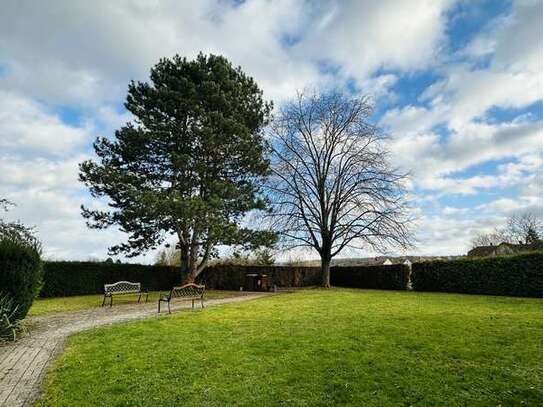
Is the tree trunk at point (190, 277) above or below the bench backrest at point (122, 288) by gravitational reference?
above

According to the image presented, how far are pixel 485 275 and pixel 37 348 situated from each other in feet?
62.4

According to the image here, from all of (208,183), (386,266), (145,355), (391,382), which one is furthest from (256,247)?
(391,382)

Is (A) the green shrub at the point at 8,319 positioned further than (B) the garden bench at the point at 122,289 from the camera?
No

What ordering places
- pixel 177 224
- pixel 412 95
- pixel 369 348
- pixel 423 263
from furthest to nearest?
pixel 423 263 < pixel 177 224 < pixel 412 95 < pixel 369 348

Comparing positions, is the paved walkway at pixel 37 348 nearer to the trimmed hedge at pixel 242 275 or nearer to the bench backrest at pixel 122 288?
the bench backrest at pixel 122 288

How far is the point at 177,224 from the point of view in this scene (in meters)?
19.9

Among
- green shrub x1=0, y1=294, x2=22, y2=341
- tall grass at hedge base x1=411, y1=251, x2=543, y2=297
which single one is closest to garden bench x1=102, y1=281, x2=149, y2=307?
green shrub x1=0, y1=294, x2=22, y2=341

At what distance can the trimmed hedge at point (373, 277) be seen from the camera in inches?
929

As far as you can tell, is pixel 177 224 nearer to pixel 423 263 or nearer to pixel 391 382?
pixel 423 263

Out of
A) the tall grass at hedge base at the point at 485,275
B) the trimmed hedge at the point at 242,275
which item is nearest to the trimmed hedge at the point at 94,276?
the trimmed hedge at the point at 242,275

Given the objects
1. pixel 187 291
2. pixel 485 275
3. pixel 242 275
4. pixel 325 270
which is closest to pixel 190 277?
pixel 242 275

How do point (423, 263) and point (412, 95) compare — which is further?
point (423, 263)

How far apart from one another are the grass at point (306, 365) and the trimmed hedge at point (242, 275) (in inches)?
732

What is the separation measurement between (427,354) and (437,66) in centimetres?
889
